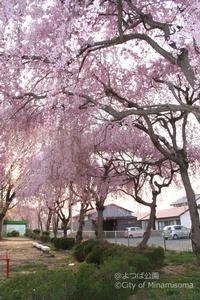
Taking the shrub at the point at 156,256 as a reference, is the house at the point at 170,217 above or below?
above

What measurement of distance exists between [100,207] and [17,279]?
15.5 metres

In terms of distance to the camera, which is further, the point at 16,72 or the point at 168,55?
the point at 16,72

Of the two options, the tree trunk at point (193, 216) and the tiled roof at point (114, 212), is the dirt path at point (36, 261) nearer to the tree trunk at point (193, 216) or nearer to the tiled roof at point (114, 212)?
the tree trunk at point (193, 216)

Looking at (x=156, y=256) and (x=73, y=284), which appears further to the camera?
(x=156, y=256)

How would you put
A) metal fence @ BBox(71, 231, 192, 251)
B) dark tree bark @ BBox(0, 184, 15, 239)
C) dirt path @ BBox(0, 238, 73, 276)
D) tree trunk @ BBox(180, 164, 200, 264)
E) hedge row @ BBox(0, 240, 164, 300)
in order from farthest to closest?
dark tree bark @ BBox(0, 184, 15, 239)
metal fence @ BBox(71, 231, 192, 251)
dirt path @ BBox(0, 238, 73, 276)
tree trunk @ BBox(180, 164, 200, 264)
hedge row @ BBox(0, 240, 164, 300)

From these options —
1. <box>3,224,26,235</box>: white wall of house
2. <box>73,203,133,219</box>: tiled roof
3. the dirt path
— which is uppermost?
<box>73,203,133,219</box>: tiled roof

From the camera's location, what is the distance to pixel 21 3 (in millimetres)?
6605

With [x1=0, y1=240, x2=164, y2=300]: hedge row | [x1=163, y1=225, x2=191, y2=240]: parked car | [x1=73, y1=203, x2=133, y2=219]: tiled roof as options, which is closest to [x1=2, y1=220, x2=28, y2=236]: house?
[x1=73, y1=203, x2=133, y2=219]: tiled roof

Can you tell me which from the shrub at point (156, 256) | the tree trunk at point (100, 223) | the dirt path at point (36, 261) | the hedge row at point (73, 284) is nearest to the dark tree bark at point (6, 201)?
the dirt path at point (36, 261)

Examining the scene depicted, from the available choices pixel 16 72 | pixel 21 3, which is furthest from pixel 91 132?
pixel 21 3

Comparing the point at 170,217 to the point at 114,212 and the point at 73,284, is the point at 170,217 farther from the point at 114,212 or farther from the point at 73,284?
the point at 73,284

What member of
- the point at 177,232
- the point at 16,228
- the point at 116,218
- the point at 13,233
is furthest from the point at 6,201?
the point at 16,228

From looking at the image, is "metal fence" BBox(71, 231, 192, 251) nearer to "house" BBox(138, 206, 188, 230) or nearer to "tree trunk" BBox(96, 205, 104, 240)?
"tree trunk" BBox(96, 205, 104, 240)

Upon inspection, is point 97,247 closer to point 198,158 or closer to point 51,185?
point 51,185
